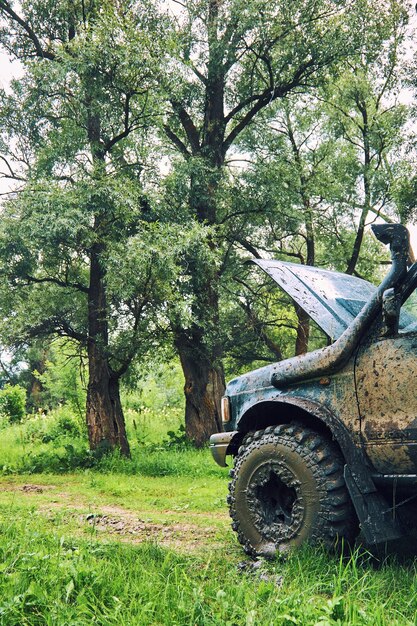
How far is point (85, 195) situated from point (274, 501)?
8054 mm

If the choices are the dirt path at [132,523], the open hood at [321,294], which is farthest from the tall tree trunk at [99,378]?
the open hood at [321,294]

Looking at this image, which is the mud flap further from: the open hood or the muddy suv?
the open hood

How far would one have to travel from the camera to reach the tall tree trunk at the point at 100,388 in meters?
12.8

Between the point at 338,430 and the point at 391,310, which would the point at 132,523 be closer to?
the point at 338,430

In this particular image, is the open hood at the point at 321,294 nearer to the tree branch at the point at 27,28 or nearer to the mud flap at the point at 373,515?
the mud flap at the point at 373,515

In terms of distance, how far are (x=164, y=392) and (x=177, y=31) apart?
21382 mm

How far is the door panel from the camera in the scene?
3.78m

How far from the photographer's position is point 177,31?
14023 millimetres

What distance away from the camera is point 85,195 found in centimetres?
1116

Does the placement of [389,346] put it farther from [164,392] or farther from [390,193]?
[164,392]

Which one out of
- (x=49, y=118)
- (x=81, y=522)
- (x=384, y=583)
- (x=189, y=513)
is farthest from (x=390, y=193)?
(x=384, y=583)

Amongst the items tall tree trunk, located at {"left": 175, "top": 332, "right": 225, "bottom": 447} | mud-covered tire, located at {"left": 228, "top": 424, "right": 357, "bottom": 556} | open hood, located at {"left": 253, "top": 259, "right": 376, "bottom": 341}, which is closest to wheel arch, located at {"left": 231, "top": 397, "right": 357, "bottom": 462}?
mud-covered tire, located at {"left": 228, "top": 424, "right": 357, "bottom": 556}

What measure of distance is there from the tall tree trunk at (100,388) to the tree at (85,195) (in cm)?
2

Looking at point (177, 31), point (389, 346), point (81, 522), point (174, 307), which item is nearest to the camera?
point (389, 346)
